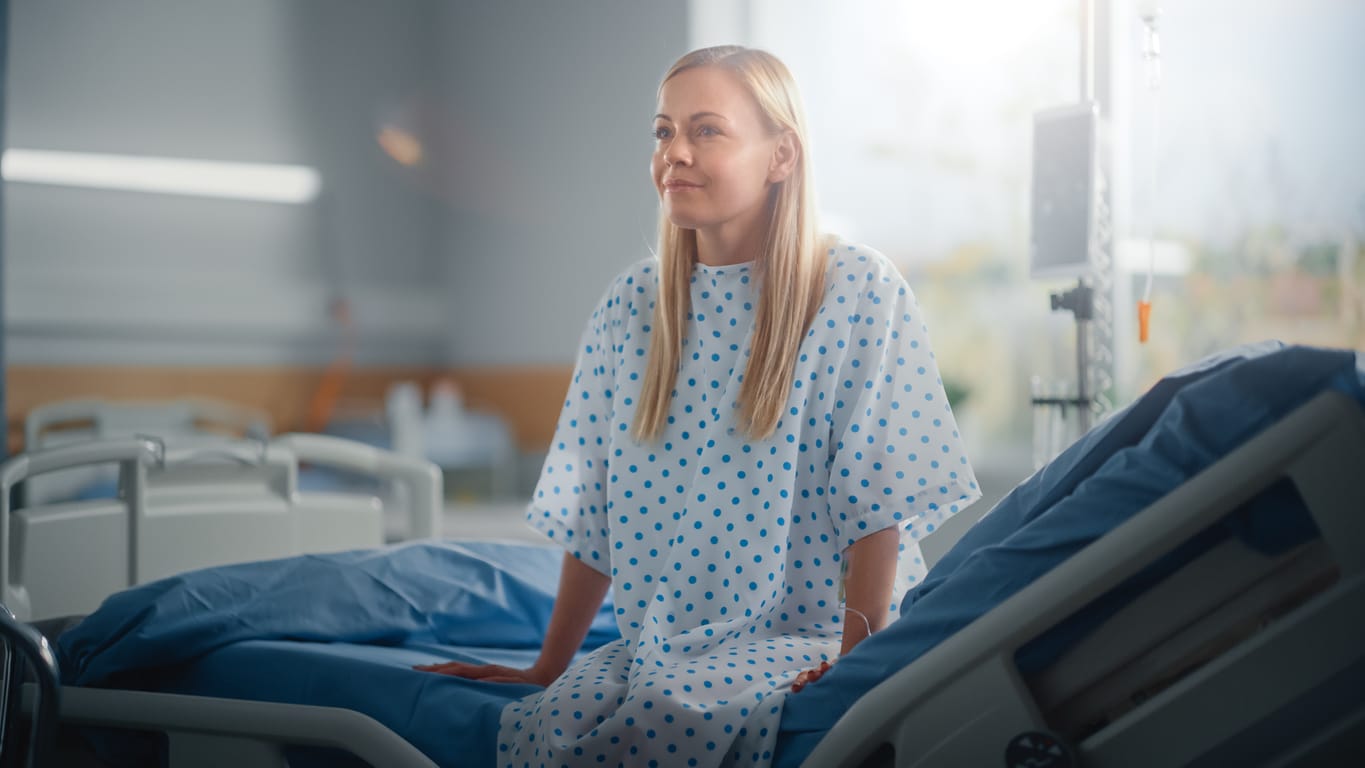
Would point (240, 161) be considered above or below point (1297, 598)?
above

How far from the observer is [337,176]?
391 cm

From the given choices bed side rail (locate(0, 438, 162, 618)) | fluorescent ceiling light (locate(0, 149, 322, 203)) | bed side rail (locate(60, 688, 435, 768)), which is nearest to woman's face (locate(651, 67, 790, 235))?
bed side rail (locate(60, 688, 435, 768))

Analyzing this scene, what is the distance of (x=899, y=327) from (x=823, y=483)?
0.20m

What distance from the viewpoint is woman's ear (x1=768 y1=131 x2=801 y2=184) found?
57.4 inches

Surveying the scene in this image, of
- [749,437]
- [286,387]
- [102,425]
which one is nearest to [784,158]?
[749,437]

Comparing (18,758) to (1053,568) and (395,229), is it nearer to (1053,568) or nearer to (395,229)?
(1053,568)

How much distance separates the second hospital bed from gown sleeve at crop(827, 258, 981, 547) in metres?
0.12

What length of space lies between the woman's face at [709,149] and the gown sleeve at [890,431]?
0.19 metres

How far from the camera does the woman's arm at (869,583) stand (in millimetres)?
1285

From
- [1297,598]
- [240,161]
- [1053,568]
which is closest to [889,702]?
[1053,568]

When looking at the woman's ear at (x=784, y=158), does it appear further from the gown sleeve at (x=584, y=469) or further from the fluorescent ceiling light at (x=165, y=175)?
the fluorescent ceiling light at (x=165, y=175)

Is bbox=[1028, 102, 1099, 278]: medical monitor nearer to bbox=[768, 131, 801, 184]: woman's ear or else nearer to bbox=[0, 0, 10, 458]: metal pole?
bbox=[768, 131, 801, 184]: woman's ear

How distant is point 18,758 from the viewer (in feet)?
4.50

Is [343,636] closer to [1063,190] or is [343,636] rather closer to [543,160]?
[1063,190]
